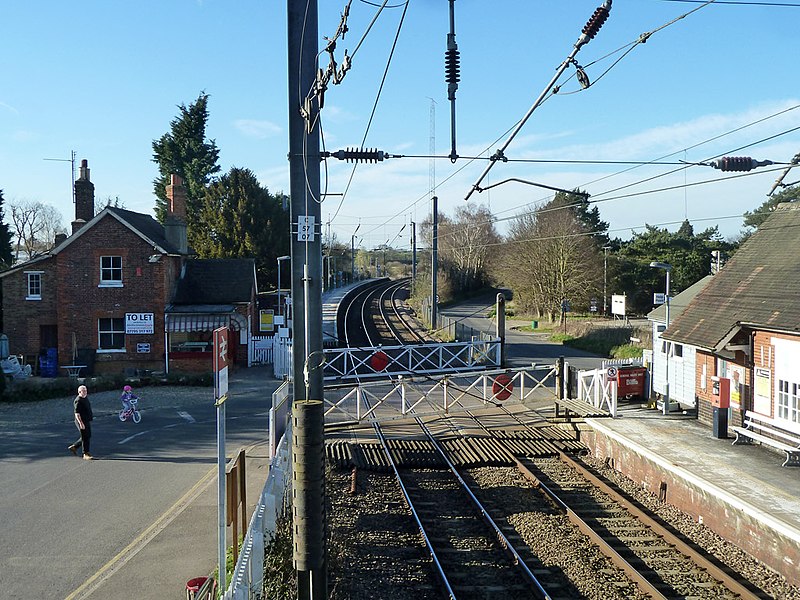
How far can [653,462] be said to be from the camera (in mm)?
13000

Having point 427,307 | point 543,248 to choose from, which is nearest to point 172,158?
point 427,307

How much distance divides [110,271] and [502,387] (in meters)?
16.3

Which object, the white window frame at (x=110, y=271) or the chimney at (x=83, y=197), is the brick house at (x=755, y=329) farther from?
the chimney at (x=83, y=197)

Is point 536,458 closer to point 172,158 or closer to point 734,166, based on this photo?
point 734,166

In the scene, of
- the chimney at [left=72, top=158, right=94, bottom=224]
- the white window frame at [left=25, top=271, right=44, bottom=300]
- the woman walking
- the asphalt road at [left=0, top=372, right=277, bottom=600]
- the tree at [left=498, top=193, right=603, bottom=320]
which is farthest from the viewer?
the tree at [left=498, top=193, right=603, bottom=320]

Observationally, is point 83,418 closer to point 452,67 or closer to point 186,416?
point 186,416

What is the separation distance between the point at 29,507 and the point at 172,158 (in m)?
53.8

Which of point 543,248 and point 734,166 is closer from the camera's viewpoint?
point 734,166

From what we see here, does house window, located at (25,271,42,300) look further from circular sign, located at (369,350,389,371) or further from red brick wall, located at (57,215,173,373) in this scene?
circular sign, located at (369,350,389,371)

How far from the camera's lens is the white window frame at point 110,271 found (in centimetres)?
2711

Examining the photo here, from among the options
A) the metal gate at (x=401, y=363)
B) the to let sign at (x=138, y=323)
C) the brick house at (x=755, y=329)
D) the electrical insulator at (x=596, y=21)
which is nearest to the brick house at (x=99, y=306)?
the to let sign at (x=138, y=323)

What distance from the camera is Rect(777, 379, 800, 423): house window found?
13.8m

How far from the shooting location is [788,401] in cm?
1395

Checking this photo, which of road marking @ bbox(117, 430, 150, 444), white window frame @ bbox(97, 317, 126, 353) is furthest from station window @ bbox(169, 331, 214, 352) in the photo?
road marking @ bbox(117, 430, 150, 444)
